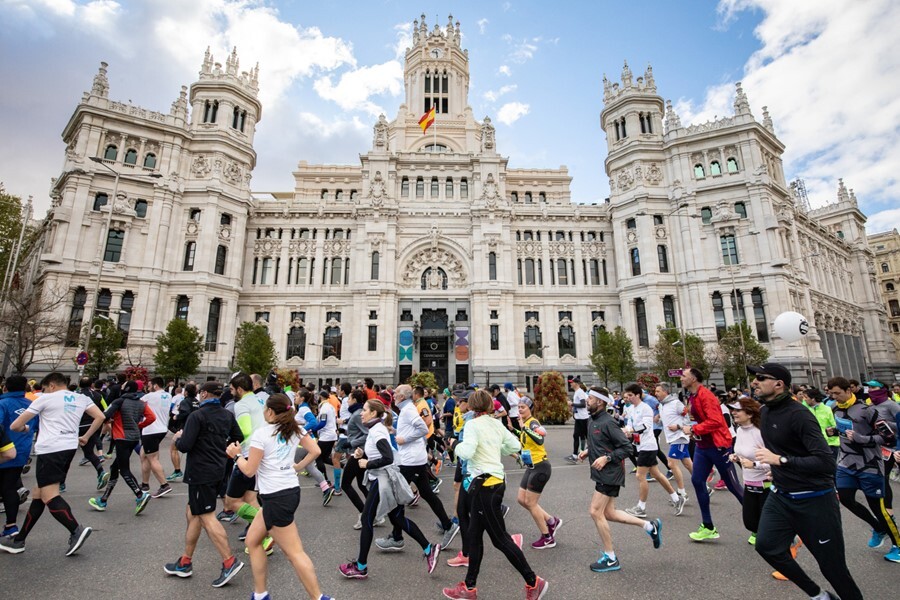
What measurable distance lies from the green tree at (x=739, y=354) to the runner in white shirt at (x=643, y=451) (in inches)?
1080

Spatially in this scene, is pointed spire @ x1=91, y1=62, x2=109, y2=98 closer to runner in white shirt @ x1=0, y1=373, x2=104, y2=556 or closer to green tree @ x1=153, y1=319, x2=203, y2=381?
green tree @ x1=153, y1=319, x2=203, y2=381

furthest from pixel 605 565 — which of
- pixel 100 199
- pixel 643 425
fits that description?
pixel 100 199

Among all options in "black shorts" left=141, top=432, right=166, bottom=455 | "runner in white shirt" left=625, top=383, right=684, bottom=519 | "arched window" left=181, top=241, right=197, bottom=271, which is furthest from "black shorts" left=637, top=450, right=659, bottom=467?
"arched window" left=181, top=241, right=197, bottom=271

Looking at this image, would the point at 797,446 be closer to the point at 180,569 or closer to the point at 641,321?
the point at 180,569

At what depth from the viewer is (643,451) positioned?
323 inches

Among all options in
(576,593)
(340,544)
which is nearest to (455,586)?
(576,593)

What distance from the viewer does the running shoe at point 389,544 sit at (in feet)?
20.6

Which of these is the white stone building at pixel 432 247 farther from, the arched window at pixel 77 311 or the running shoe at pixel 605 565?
the running shoe at pixel 605 565

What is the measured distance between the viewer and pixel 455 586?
5.07 metres

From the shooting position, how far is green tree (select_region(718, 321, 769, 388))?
102 ft

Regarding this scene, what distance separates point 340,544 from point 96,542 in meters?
3.82

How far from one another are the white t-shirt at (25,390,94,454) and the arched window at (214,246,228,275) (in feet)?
117

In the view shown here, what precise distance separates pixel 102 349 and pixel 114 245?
1336 cm

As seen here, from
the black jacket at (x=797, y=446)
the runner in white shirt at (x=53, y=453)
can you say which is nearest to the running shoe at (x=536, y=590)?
the black jacket at (x=797, y=446)
